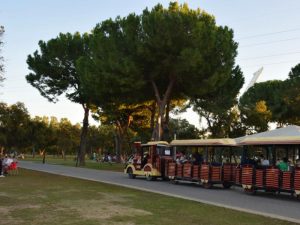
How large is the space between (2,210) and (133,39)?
2372 centimetres

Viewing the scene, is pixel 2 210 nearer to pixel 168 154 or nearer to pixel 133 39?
pixel 168 154

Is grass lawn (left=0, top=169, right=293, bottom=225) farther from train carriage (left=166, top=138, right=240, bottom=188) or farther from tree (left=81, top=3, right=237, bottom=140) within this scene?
tree (left=81, top=3, right=237, bottom=140)

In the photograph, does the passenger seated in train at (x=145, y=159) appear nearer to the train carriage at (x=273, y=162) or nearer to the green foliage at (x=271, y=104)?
the train carriage at (x=273, y=162)

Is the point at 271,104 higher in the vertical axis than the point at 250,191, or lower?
higher

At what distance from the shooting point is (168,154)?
2708 cm

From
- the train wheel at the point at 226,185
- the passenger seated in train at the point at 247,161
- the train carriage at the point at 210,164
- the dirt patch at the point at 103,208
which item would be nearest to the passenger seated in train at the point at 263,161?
the passenger seated in train at the point at 247,161

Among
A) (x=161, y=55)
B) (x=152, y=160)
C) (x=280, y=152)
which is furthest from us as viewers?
(x=161, y=55)

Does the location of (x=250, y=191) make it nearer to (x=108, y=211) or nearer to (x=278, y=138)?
(x=278, y=138)

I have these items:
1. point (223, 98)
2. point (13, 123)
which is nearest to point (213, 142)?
point (223, 98)

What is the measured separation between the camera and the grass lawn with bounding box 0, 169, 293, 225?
10.7m

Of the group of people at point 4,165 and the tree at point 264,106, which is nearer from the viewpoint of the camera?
the group of people at point 4,165

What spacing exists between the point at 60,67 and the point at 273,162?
99.4ft

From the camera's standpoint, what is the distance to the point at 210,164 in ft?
72.4

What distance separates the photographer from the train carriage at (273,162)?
17.3m
